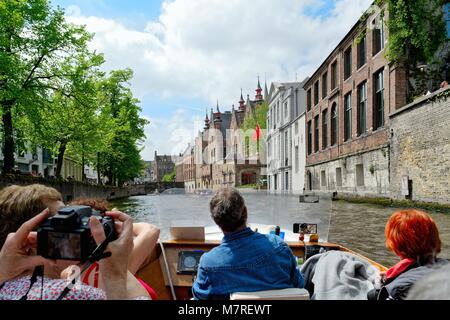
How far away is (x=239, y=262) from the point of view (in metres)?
1.97

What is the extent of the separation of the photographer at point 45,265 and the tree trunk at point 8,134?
1488cm

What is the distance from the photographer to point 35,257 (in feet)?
4.37

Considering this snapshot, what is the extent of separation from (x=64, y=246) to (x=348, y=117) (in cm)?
2400

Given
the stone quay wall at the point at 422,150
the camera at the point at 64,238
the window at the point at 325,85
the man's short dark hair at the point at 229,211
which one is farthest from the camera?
the window at the point at 325,85

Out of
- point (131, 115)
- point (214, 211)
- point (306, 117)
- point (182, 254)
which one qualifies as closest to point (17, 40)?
point (182, 254)

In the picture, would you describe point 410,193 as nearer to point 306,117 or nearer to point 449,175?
point 449,175

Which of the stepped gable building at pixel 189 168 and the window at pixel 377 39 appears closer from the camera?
the window at pixel 377 39

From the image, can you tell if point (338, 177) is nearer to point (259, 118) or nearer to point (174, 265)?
point (174, 265)

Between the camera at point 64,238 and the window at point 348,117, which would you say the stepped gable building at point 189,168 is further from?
the camera at point 64,238

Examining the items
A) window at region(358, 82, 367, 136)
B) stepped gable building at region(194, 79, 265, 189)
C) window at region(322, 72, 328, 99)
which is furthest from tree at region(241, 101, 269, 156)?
window at region(358, 82, 367, 136)

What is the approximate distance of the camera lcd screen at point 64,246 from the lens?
121 centimetres

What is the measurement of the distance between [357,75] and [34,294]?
74.2 feet

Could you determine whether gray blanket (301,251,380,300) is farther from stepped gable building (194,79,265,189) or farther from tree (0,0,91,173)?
stepped gable building (194,79,265,189)

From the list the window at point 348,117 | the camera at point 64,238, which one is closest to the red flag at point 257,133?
the window at point 348,117
